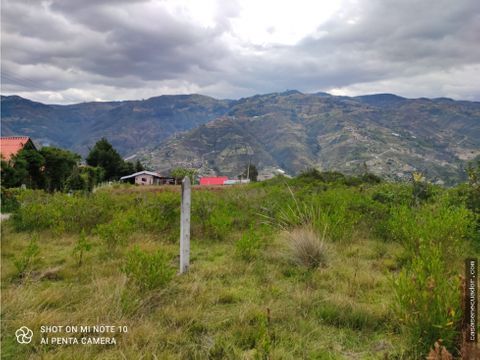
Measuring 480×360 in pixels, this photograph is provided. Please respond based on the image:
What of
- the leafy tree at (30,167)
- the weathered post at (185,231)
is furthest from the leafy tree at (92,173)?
the weathered post at (185,231)

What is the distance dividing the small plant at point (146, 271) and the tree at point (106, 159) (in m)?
49.8

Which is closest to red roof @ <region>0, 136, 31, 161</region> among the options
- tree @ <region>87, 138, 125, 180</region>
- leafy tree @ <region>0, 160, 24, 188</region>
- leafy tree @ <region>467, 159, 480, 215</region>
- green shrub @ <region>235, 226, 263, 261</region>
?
leafy tree @ <region>0, 160, 24, 188</region>

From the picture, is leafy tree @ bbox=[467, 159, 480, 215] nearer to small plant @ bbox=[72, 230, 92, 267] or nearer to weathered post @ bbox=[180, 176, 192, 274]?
weathered post @ bbox=[180, 176, 192, 274]

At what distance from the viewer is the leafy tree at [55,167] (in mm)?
30297

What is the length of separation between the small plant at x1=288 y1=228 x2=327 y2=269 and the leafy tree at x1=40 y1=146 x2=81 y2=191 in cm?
2986

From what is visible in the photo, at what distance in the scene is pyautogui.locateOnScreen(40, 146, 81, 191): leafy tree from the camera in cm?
3030

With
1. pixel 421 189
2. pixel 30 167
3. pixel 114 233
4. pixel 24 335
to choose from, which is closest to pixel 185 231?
pixel 114 233

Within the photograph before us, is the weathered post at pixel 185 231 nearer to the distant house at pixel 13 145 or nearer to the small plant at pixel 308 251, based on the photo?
the small plant at pixel 308 251

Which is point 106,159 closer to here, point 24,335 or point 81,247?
point 81,247

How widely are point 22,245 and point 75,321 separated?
15.6 feet

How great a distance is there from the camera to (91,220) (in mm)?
9047

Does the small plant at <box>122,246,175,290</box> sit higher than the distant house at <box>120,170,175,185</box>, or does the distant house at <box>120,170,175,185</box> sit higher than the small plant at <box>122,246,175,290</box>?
the small plant at <box>122,246,175,290</box>

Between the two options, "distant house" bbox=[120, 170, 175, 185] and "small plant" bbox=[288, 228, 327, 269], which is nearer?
"small plant" bbox=[288, 228, 327, 269]

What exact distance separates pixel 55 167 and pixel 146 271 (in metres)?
31.4
